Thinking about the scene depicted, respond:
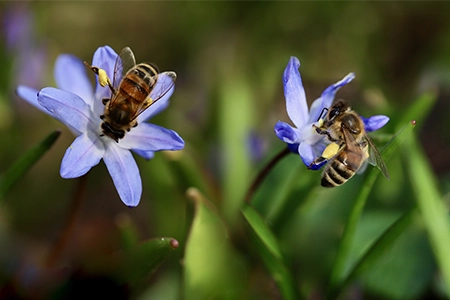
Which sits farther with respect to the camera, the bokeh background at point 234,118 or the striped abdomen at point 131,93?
the bokeh background at point 234,118

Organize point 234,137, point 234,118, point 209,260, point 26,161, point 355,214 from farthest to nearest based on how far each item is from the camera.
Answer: point 234,118
point 234,137
point 209,260
point 355,214
point 26,161

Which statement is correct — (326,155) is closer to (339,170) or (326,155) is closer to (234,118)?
(339,170)

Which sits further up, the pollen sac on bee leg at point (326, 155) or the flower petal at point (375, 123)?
the pollen sac on bee leg at point (326, 155)

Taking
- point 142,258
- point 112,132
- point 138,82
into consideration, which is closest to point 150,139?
point 112,132

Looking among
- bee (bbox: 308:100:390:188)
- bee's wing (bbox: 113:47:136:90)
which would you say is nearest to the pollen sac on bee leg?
bee (bbox: 308:100:390:188)

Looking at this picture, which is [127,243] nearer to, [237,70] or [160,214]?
[160,214]

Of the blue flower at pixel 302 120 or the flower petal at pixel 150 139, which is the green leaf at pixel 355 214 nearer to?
the blue flower at pixel 302 120

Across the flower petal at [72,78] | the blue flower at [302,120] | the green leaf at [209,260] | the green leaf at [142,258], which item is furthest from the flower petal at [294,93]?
the flower petal at [72,78]

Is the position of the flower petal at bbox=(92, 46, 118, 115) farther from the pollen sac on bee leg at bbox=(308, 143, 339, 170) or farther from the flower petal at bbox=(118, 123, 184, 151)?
the pollen sac on bee leg at bbox=(308, 143, 339, 170)
